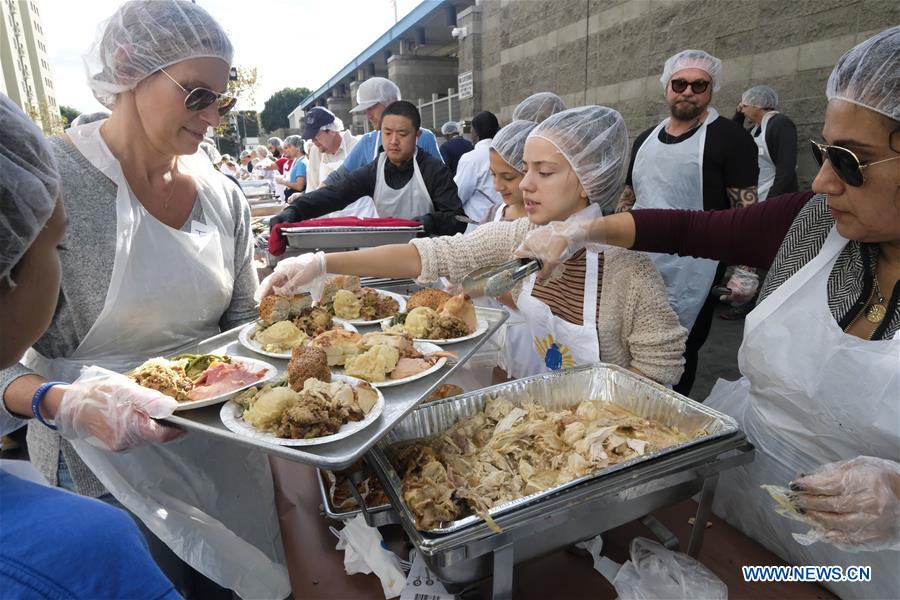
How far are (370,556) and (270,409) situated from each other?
43 cm

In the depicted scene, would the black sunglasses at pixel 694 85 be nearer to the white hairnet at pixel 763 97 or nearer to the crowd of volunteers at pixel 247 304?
the white hairnet at pixel 763 97

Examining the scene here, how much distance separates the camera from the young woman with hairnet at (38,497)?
61cm

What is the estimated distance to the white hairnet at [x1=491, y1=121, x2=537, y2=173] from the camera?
2.90m

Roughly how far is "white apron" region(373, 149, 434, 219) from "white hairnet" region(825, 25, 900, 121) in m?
3.01

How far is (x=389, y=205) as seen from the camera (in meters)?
4.14

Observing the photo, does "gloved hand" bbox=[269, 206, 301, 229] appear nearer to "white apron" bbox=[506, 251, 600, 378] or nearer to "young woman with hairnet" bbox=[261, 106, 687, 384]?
"young woman with hairnet" bbox=[261, 106, 687, 384]

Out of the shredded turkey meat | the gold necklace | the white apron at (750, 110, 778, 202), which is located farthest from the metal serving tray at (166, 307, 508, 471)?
the white apron at (750, 110, 778, 202)

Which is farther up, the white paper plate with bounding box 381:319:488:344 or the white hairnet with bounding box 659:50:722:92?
the white hairnet with bounding box 659:50:722:92

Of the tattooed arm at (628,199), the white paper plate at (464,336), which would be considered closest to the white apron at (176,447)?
the white paper plate at (464,336)

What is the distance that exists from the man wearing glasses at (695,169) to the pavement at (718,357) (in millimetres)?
882

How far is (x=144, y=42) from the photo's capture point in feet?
5.25

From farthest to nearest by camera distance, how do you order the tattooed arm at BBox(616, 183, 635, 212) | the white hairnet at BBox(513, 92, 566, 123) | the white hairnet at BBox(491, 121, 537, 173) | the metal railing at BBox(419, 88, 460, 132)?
the metal railing at BBox(419, 88, 460, 132), the tattooed arm at BBox(616, 183, 635, 212), the white hairnet at BBox(513, 92, 566, 123), the white hairnet at BBox(491, 121, 537, 173)

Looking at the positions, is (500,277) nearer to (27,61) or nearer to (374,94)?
(374,94)

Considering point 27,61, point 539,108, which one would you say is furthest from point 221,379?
point 27,61
